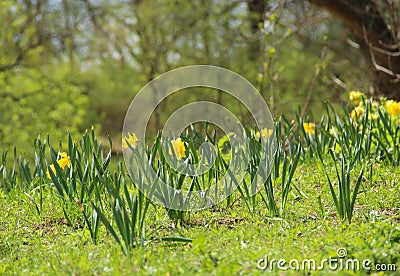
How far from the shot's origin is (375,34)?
5.77m

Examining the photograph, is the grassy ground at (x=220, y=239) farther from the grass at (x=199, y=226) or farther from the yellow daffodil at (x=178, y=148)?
the yellow daffodil at (x=178, y=148)

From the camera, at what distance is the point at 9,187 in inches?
136

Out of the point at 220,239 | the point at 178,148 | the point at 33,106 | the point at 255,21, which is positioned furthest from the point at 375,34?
the point at 33,106

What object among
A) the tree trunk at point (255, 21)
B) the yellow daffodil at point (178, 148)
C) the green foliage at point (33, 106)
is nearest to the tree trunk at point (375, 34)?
the tree trunk at point (255, 21)

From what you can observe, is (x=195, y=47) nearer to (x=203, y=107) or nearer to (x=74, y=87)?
(x=203, y=107)

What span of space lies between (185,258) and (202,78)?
7106 millimetres

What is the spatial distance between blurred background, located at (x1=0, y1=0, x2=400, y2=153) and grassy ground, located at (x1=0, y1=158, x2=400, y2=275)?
3366 millimetres

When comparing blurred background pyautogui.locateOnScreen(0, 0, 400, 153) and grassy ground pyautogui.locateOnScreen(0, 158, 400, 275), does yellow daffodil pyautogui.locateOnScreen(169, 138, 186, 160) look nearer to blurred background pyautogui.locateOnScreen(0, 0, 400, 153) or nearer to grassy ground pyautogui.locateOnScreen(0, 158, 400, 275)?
grassy ground pyautogui.locateOnScreen(0, 158, 400, 275)

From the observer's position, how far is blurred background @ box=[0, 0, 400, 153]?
6.64 metres

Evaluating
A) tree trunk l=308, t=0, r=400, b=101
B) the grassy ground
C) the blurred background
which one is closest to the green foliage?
the blurred background

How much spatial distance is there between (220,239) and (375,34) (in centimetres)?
434

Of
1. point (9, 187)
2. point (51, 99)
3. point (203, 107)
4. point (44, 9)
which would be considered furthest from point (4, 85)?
point (9, 187)

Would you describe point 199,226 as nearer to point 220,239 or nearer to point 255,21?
point 220,239

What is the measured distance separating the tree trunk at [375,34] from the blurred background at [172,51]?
15 millimetres
